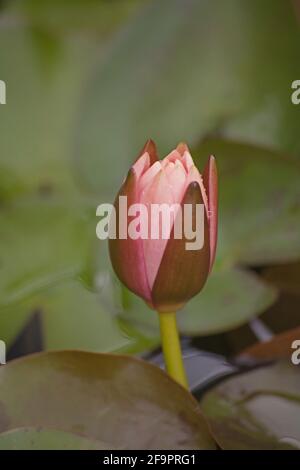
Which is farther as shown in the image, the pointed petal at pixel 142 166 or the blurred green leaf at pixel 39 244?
the blurred green leaf at pixel 39 244

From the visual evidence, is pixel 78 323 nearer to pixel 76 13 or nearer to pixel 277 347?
pixel 277 347

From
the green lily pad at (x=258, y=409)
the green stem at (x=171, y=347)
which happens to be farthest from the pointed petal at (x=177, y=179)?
the green lily pad at (x=258, y=409)

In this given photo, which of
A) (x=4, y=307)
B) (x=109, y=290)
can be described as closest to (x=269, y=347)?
(x=109, y=290)

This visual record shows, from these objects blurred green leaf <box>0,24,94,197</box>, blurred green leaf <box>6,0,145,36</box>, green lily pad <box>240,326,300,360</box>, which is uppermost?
blurred green leaf <box>6,0,145,36</box>

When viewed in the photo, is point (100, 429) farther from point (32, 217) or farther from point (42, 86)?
point (42, 86)

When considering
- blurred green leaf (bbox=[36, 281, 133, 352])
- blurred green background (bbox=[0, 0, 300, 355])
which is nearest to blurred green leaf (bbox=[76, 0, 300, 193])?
blurred green background (bbox=[0, 0, 300, 355])

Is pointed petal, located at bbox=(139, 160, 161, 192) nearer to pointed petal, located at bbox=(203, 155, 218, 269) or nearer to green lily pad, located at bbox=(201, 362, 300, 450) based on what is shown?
pointed petal, located at bbox=(203, 155, 218, 269)

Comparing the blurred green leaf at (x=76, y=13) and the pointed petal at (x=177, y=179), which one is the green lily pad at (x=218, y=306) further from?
the blurred green leaf at (x=76, y=13)
